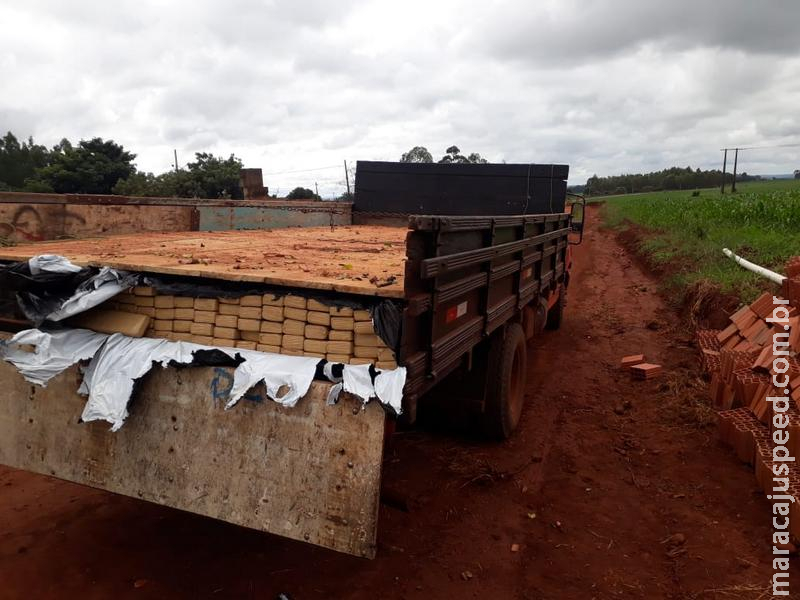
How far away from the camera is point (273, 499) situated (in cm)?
249

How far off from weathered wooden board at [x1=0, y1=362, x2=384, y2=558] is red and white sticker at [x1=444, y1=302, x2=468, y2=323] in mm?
744

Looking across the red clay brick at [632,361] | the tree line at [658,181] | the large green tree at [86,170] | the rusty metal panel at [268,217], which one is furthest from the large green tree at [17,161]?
the tree line at [658,181]

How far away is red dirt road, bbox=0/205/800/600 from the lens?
2.90m

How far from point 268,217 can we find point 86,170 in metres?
17.8

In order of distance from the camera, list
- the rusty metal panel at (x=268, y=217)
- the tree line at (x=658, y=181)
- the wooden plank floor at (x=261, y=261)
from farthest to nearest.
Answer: the tree line at (x=658, y=181) < the rusty metal panel at (x=268, y=217) < the wooden plank floor at (x=261, y=261)

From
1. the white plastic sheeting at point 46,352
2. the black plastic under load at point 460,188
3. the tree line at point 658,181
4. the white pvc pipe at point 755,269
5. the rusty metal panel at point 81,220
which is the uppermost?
the tree line at point 658,181

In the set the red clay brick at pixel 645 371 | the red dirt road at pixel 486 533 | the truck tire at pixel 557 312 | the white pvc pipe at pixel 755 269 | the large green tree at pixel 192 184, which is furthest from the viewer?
the large green tree at pixel 192 184

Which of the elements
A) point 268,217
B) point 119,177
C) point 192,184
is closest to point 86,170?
point 119,177

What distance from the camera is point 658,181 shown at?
81.8 meters

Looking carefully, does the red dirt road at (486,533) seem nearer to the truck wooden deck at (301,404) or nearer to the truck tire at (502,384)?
the truck tire at (502,384)

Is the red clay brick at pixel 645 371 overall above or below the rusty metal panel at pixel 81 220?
below

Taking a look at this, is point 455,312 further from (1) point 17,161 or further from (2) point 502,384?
(1) point 17,161

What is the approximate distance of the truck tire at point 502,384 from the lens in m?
4.19

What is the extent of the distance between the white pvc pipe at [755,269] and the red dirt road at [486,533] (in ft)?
9.72
